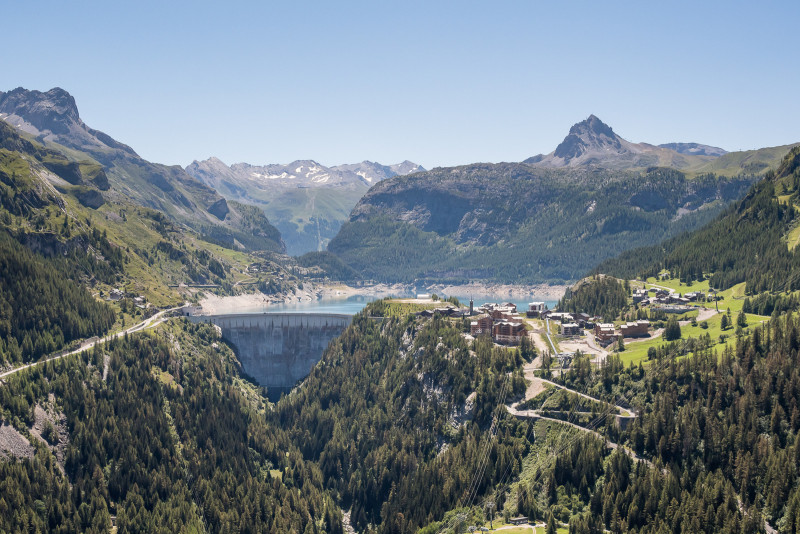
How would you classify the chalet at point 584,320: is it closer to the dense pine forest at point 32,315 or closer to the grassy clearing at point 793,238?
the grassy clearing at point 793,238

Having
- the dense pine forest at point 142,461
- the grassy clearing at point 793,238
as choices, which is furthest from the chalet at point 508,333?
the grassy clearing at point 793,238

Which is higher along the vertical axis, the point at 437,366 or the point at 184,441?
the point at 437,366

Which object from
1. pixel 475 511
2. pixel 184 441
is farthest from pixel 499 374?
pixel 184 441

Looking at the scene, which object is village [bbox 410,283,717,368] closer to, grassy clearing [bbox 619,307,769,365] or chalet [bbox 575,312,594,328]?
chalet [bbox 575,312,594,328]

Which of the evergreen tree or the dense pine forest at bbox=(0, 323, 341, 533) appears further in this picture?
the evergreen tree

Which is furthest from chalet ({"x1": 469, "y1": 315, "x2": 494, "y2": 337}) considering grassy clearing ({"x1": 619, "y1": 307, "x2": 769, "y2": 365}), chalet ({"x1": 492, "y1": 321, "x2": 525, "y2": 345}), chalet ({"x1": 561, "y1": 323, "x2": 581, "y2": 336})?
grassy clearing ({"x1": 619, "y1": 307, "x2": 769, "y2": 365})

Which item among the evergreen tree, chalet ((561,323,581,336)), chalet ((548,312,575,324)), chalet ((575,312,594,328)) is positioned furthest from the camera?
chalet ((548,312,575,324))

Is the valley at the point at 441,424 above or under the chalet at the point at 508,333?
under

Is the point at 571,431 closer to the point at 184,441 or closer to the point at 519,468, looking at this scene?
the point at 519,468
